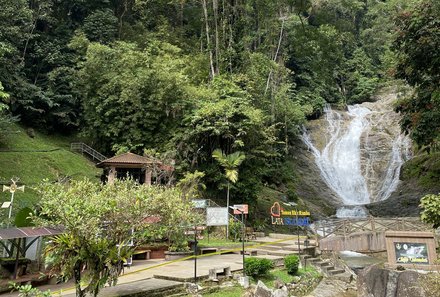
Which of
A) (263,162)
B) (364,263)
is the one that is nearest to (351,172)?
(263,162)

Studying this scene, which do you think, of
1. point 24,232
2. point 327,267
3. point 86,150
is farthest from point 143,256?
point 86,150

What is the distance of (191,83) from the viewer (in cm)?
2756

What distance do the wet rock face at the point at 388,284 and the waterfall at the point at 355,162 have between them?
16.1m

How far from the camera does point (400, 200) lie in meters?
25.9

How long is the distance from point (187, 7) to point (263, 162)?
78.4 feet

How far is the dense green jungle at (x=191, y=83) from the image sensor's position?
20688 millimetres

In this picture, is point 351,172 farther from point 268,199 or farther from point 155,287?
point 155,287

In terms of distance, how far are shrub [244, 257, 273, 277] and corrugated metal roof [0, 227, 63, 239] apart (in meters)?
5.69

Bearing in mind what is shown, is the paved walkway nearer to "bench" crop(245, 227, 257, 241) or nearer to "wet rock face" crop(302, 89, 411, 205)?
"bench" crop(245, 227, 257, 241)

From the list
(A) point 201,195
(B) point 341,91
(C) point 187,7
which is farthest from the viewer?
(B) point 341,91

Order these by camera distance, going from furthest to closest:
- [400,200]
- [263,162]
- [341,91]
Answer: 1. [341,91]
2. [400,200]
3. [263,162]

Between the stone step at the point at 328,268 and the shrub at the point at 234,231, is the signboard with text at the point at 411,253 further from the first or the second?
the shrub at the point at 234,231

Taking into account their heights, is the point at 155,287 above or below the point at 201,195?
below

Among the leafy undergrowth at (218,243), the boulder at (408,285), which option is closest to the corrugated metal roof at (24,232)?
the leafy undergrowth at (218,243)
